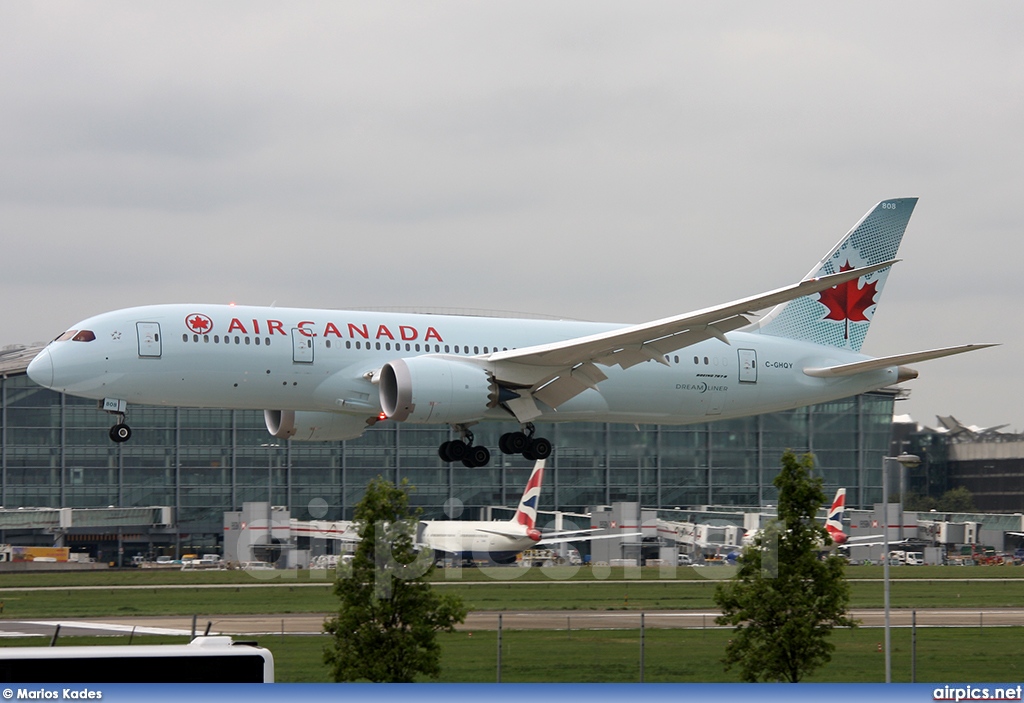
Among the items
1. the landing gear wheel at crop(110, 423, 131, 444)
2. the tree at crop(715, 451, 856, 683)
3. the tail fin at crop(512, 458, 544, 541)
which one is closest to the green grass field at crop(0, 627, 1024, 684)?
the tree at crop(715, 451, 856, 683)

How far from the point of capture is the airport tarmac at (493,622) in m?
47.3

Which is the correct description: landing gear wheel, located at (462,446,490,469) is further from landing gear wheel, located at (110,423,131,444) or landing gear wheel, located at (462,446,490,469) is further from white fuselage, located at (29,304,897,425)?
landing gear wheel, located at (110,423,131,444)

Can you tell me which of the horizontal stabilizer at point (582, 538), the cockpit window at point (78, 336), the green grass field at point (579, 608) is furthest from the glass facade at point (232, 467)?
the cockpit window at point (78, 336)

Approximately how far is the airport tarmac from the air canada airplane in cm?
666

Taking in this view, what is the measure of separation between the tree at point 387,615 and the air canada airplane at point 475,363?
324 inches

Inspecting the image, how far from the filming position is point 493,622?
50.2 metres

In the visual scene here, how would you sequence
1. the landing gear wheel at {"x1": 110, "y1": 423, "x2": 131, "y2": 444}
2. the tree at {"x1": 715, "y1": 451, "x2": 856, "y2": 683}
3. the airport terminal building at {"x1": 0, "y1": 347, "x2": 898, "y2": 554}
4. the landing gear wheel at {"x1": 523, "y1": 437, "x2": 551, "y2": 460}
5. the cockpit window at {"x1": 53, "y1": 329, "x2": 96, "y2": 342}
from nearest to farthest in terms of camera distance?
the tree at {"x1": 715, "y1": 451, "x2": 856, "y2": 683}, the cockpit window at {"x1": 53, "y1": 329, "x2": 96, "y2": 342}, the landing gear wheel at {"x1": 110, "y1": 423, "x2": 131, "y2": 444}, the landing gear wheel at {"x1": 523, "y1": 437, "x2": 551, "y2": 460}, the airport terminal building at {"x1": 0, "y1": 347, "x2": 898, "y2": 554}

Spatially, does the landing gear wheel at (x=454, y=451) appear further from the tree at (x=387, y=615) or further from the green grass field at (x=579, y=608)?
the tree at (x=387, y=615)

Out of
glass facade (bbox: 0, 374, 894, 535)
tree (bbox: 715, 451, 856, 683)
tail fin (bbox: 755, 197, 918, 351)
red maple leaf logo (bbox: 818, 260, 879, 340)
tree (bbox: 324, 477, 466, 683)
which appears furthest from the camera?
glass facade (bbox: 0, 374, 894, 535)

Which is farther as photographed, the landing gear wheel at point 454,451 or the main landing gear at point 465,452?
the landing gear wheel at point 454,451

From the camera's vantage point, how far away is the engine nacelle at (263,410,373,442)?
5028 centimetres

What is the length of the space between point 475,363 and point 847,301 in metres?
17.3

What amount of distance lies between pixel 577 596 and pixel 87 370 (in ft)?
93.1

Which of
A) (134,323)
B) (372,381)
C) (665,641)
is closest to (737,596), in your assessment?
(665,641)
